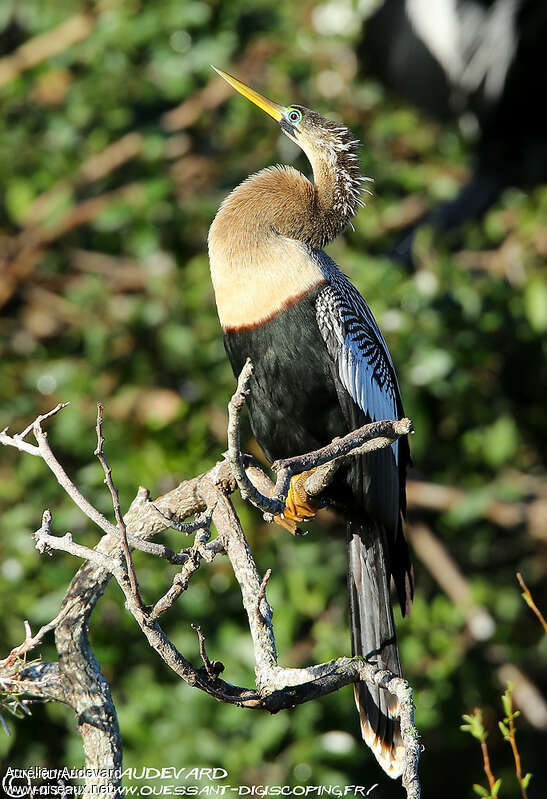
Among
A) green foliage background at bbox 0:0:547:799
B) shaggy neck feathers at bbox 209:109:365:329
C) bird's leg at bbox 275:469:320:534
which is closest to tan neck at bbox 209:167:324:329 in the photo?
shaggy neck feathers at bbox 209:109:365:329

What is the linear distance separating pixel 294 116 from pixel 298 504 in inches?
38.9

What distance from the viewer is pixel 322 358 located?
6.90 ft

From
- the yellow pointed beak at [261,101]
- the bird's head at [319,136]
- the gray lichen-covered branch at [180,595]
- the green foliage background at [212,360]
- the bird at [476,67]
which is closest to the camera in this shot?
the gray lichen-covered branch at [180,595]

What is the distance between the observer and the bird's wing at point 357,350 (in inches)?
82.5

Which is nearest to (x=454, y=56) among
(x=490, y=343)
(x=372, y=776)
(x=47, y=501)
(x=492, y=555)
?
(x=490, y=343)

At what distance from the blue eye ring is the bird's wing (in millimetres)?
423

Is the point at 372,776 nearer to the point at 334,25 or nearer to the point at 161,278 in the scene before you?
the point at 161,278

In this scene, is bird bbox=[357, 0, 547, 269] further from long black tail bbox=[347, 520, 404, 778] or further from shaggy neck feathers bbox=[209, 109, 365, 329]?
long black tail bbox=[347, 520, 404, 778]

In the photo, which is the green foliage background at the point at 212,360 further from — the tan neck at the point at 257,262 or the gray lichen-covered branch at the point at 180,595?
the gray lichen-covered branch at the point at 180,595

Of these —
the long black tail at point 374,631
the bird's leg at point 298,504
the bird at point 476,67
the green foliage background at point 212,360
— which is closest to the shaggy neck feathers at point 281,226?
the bird's leg at point 298,504

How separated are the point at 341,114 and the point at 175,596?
328 cm

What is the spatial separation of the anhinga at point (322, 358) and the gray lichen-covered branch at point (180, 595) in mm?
344

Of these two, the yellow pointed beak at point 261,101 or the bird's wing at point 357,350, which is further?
the yellow pointed beak at point 261,101

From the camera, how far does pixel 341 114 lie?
420 centimetres
